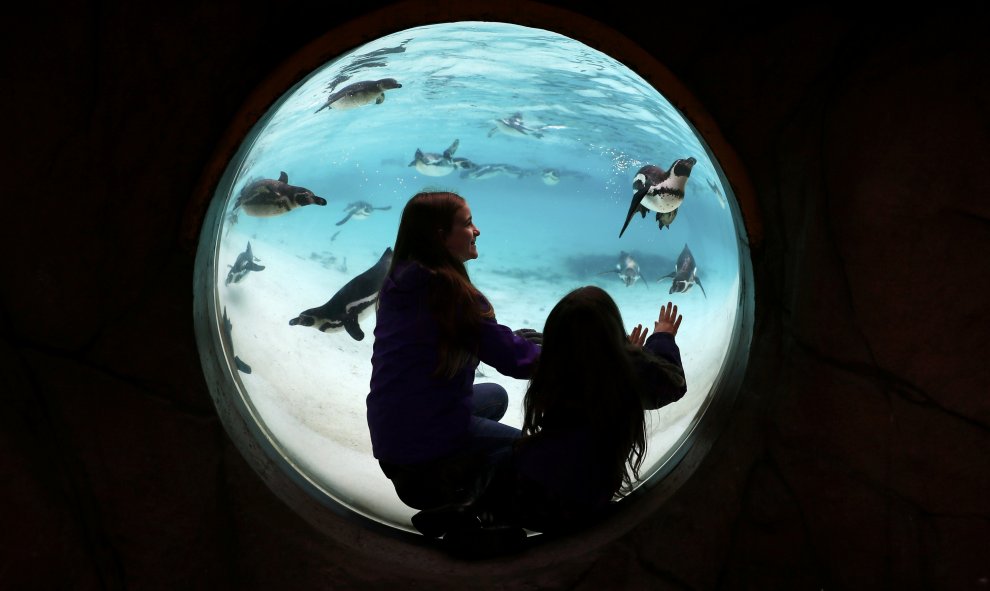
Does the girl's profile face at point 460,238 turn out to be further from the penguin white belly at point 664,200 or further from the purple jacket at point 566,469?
the penguin white belly at point 664,200

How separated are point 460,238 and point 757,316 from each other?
108 centimetres

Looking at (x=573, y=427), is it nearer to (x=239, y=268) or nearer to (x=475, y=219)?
(x=239, y=268)

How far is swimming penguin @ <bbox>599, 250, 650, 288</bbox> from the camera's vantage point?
49.2ft

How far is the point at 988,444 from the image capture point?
7.04ft

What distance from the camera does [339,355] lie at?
Result: 8156mm

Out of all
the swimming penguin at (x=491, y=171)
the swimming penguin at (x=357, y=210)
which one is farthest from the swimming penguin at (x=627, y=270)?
the swimming penguin at (x=357, y=210)

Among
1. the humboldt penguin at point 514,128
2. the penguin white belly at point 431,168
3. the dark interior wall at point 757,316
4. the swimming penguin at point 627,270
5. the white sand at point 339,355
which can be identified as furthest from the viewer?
the humboldt penguin at point 514,128

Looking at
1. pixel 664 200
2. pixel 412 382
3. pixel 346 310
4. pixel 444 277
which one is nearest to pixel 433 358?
pixel 412 382

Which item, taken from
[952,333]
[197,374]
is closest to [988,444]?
[952,333]

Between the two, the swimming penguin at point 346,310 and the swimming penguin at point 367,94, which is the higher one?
the swimming penguin at point 367,94

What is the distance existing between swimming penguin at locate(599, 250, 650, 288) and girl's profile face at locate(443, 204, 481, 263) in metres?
12.0

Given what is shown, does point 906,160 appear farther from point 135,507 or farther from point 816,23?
point 135,507

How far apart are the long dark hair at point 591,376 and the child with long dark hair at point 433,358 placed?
3.8 inches

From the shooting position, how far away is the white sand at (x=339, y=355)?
390 cm
